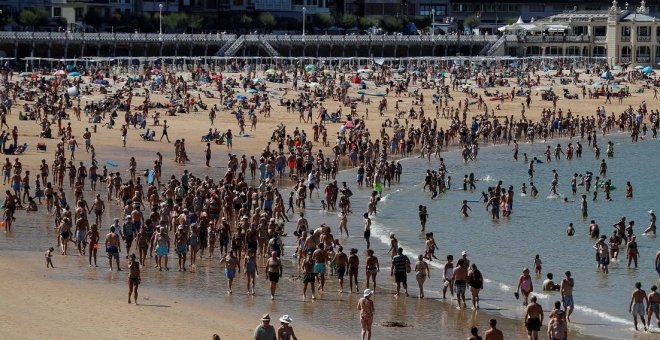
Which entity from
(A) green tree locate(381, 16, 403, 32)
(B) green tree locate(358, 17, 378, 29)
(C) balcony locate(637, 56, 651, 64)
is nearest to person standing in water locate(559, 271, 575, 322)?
(C) balcony locate(637, 56, 651, 64)

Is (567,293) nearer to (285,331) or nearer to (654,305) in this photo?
(654,305)

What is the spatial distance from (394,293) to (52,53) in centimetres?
6971

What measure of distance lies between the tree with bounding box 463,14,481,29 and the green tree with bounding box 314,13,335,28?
16395mm

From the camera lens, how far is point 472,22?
413 ft

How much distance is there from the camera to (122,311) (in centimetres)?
2366

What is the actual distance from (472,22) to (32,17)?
46.5m

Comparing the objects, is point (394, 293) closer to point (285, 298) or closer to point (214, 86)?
point (285, 298)

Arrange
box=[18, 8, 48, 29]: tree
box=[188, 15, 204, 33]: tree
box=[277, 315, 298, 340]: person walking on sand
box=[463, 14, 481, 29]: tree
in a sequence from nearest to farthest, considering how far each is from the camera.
Result: box=[277, 315, 298, 340]: person walking on sand → box=[18, 8, 48, 29]: tree → box=[188, 15, 204, 33]: tree → box=[463, 14, 481, 29]: tree

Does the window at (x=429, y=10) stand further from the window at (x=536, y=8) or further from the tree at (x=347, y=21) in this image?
the tree at (x=347, y=21)

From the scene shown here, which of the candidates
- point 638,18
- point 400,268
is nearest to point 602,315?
point 400,268

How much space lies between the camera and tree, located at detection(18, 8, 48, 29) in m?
94.2

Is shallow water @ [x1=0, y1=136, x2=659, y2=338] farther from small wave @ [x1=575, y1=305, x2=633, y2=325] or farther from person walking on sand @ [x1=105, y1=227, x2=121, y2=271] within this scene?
person walking on sand @ [x1=105, y1=227, x2=121, y2=271]

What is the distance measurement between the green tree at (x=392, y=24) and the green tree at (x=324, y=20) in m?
6.24

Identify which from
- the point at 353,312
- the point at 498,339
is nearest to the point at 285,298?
the point at 353,312
